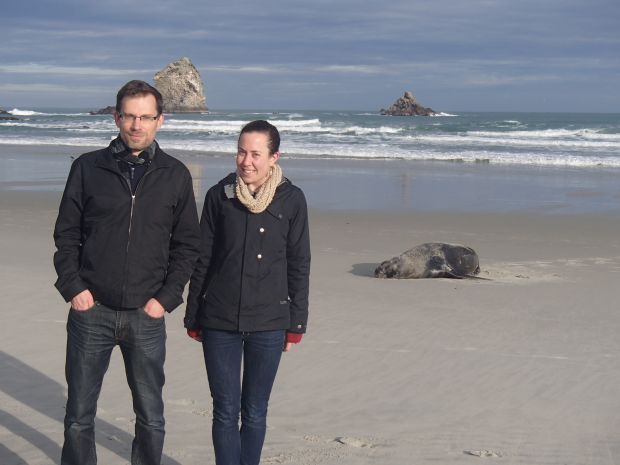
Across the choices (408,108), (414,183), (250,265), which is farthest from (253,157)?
(408,108)

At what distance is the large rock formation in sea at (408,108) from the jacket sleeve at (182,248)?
95585mm

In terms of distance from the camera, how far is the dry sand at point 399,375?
475 centimetres

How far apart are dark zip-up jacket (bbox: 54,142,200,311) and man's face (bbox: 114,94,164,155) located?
0.33ft

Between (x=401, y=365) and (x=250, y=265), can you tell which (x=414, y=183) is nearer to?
(x=401, y=365)

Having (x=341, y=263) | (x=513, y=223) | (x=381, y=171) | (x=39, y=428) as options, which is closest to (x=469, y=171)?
(x=381, y=171)

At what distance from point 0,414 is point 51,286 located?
344cm

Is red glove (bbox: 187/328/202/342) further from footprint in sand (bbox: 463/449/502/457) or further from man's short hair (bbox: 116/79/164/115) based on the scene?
footprint in sand (bbox: 463/449/502/457)

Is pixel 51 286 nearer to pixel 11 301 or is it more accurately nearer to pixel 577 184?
pixel 11 301

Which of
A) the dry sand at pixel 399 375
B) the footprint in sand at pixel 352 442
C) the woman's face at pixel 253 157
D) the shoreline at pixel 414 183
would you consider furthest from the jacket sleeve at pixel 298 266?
the shoreline at pixel 414 183

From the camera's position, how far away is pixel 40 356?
6.31 meters

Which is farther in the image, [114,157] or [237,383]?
[237,383]

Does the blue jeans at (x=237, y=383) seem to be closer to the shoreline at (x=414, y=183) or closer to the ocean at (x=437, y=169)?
the shoreline at (x=414, y=183)

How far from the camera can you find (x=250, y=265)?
148 inches

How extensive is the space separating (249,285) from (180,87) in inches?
4030
